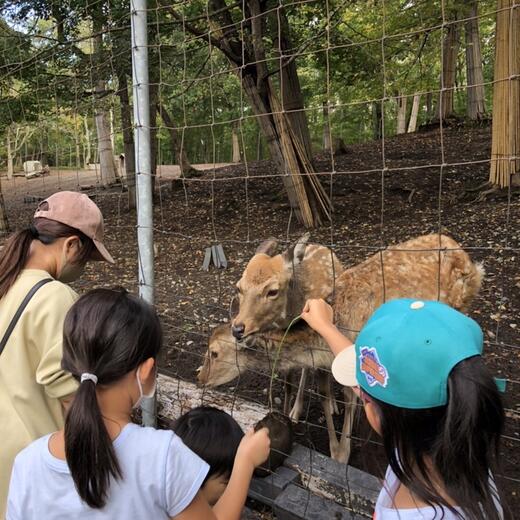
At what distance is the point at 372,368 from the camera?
1.39 meters

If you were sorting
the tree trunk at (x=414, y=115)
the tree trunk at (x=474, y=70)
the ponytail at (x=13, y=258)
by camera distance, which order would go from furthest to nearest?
the tree trunk at (x=414, y=115)
the tree trunk at (x=474, y=70)
the ponytail at (x=13, y=258)

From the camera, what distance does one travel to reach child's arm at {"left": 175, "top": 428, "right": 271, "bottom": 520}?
5.08 feet

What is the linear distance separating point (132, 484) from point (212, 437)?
83 cm

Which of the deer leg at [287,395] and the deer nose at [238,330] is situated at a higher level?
the deer nose at [238,330]

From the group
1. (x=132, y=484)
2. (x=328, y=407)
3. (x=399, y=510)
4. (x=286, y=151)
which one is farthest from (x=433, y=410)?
(x=286, y=151)

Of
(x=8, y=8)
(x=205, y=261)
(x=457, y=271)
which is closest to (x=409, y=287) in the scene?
(x=457, y=271)

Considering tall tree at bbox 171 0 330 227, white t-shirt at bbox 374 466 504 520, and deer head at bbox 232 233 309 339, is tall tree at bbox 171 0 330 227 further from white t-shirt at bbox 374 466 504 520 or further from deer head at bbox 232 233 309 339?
white t-shirt at bbox 374 466 504 520

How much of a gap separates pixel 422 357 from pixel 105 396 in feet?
3.03

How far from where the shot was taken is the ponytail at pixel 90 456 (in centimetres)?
146

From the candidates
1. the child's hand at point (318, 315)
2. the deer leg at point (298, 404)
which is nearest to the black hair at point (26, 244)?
the child's hand at point (318, 315)

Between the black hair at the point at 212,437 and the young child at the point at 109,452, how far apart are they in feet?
1.94

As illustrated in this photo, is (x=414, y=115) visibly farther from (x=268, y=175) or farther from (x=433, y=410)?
(x=433, y=410)

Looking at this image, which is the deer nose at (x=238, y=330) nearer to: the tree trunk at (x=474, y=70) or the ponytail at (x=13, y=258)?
the ponytail at (x=13, y=258)

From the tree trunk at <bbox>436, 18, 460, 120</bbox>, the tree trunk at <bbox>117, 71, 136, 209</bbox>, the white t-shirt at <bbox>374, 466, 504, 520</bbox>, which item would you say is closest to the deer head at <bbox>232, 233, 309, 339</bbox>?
the white t-shirt at <bbox>374, 466, 504, 520</bbox>
